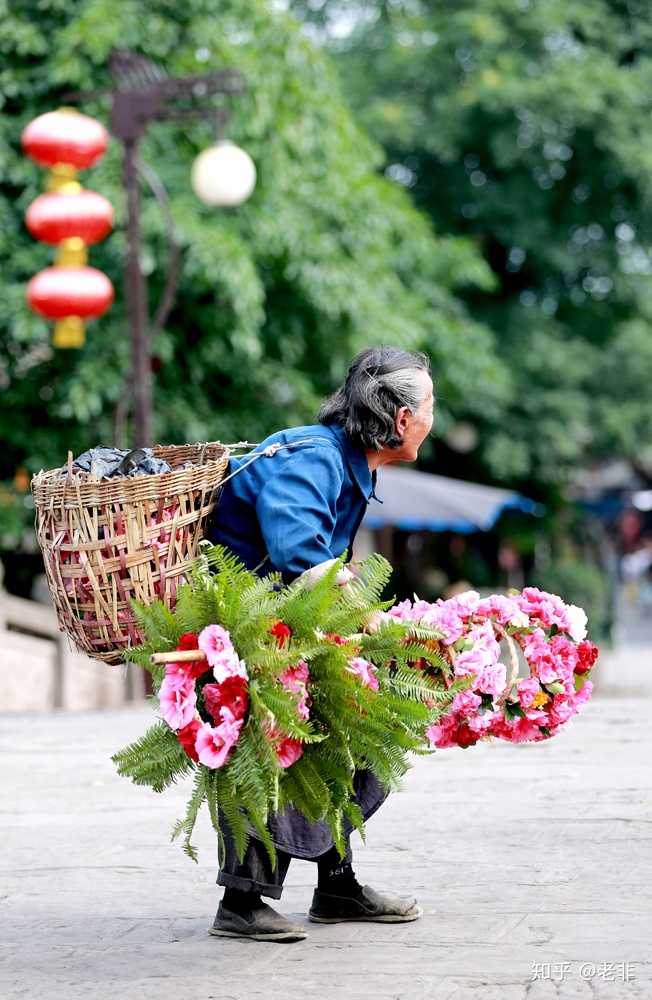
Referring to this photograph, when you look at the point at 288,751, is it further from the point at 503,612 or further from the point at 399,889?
the point at 399,889

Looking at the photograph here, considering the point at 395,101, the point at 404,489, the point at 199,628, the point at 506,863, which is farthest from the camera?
the point at 395,101

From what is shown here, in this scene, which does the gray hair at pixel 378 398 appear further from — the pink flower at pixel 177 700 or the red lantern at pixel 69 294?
the red lantern at pixel 69 294

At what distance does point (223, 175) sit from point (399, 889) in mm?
7306

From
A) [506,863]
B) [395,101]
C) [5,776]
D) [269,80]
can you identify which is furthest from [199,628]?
[395,101]

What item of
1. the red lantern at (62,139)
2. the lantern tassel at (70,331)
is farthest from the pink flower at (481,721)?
the red lantern at (62,139)

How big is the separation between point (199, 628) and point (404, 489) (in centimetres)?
1388

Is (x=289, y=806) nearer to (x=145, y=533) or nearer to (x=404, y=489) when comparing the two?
(x=145, y=533)

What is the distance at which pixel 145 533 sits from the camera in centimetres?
373

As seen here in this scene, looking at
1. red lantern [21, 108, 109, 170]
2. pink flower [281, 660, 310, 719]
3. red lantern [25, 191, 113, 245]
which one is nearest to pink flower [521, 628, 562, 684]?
pink flower [281, 660, 310, 719]

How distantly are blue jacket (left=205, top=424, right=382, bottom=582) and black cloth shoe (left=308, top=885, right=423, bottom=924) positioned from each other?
0.97 meters

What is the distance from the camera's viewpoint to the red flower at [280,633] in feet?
11.7

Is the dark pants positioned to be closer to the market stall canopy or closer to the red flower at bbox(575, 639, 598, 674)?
the red flower at bbox(575, 639, 598, 674)

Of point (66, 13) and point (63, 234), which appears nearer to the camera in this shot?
point (63, 234)

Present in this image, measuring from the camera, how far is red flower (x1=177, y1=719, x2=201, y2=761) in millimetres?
3541
